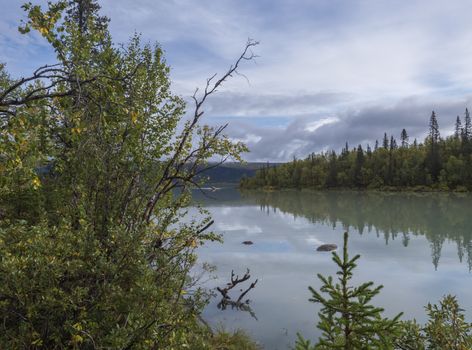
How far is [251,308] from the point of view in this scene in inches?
818

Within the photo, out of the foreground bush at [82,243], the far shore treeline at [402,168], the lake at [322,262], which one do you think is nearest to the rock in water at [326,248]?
the lake at [322,262]

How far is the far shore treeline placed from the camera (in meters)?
122

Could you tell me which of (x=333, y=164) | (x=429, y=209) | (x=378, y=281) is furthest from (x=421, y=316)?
(x=333, y=164)

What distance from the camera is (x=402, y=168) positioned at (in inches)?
5295

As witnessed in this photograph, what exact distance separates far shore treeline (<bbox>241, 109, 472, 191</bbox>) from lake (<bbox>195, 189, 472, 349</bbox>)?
2618 inches

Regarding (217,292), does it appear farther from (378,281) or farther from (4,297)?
(4,297)

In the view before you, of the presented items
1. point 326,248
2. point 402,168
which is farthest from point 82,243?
point 402,168

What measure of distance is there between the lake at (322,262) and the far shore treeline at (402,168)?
66.5 meters

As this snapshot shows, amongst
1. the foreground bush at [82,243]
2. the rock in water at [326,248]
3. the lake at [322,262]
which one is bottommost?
the lake at [322,262]

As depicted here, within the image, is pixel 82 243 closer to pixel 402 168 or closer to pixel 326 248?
pixel 326 248

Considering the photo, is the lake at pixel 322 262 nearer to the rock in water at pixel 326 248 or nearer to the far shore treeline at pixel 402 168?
the rock in water at pixel 326 248

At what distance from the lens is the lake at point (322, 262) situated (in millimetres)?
19450

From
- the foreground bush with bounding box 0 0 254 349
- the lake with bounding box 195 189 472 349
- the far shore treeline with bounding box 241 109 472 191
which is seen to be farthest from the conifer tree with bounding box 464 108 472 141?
the foreground bush with bounding box 0 0 254 349

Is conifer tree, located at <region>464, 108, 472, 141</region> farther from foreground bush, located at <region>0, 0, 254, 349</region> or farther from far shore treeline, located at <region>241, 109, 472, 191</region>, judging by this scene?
foreground bush, located at <region>0, 0, 254, 349</region>
